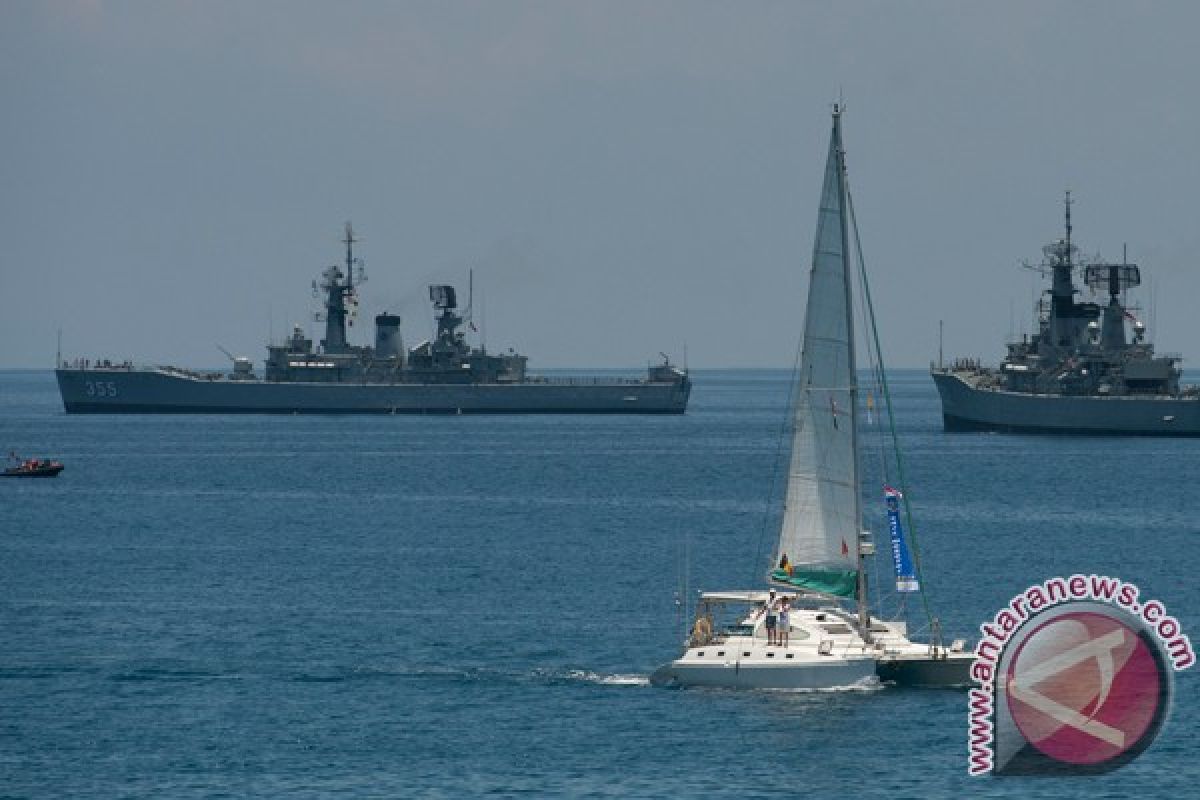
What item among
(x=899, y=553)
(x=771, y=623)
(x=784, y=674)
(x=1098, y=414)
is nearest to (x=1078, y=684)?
(x=784, y=674)

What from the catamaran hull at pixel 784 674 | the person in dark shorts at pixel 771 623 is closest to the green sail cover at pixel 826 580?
the person in dark shorts at pixel 771 623

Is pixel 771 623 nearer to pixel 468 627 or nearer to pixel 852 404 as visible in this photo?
pixel 852 404

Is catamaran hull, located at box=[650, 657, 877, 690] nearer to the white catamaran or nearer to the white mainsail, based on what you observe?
the white catamaran

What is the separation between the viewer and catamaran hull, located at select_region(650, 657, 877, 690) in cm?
4728

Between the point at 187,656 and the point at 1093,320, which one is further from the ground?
the point at 1093,320

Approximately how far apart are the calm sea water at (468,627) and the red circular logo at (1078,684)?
475 inches

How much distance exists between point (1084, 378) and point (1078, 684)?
135306 millimetres

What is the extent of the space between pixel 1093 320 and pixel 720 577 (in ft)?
332

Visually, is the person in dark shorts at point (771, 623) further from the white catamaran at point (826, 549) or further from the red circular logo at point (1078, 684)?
the red circular logo at point (1078, 684)

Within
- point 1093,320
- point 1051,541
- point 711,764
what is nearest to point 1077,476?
point 1051,541

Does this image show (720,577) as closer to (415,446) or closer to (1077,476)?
(1077,476)

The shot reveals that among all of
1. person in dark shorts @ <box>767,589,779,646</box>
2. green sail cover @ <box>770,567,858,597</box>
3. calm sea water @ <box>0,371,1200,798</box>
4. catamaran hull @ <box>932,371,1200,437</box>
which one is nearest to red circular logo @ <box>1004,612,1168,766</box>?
calm sea water @ <box>0,371,1200,798</box>

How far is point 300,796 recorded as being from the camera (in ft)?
131

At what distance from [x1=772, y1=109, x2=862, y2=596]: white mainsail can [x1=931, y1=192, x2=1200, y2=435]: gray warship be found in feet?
358
